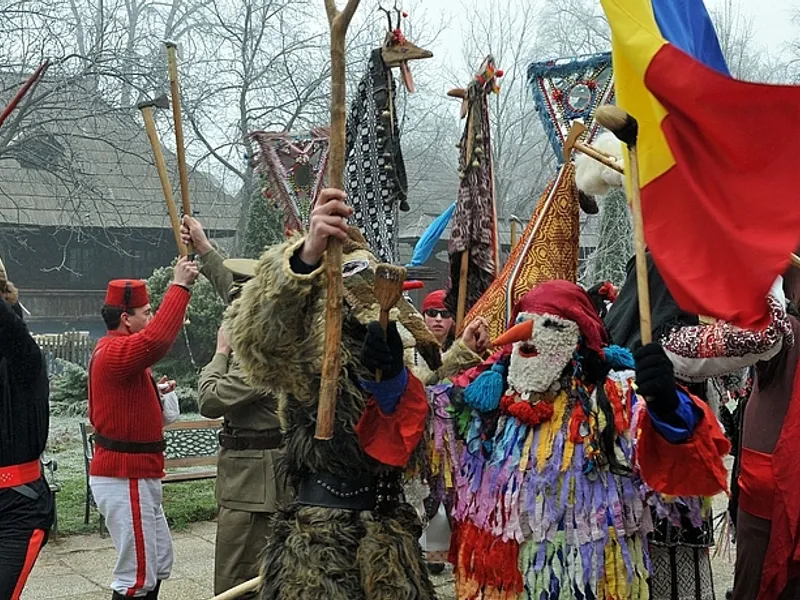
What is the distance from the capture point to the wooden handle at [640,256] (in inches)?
104

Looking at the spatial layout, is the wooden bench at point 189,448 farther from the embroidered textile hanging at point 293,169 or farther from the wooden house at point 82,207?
the wooden house at point 82,207

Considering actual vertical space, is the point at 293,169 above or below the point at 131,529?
above

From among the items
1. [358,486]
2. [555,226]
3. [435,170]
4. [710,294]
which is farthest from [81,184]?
[435,170]

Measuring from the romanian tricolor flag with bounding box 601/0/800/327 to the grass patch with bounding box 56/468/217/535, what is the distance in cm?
601

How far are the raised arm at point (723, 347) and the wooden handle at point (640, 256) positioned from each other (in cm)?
40

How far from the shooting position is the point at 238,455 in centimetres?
479

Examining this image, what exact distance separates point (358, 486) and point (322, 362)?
0.44 metres

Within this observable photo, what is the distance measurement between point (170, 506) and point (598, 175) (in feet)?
17.4

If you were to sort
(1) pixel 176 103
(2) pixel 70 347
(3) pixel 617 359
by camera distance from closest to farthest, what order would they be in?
(3) pixel 617 359 → (1) pixel 176 103 → (2) pixel 70 347

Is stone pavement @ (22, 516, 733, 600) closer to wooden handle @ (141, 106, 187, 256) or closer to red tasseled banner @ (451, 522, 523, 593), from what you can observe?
red tasseled banner @ (451, 522, 523, 593)

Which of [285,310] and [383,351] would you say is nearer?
[383,351]

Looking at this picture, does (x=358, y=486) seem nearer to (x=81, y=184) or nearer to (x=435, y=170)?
(x=81, y=184)

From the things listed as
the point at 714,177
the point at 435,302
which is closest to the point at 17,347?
the point at 714,177

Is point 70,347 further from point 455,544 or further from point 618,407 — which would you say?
point 618,407
